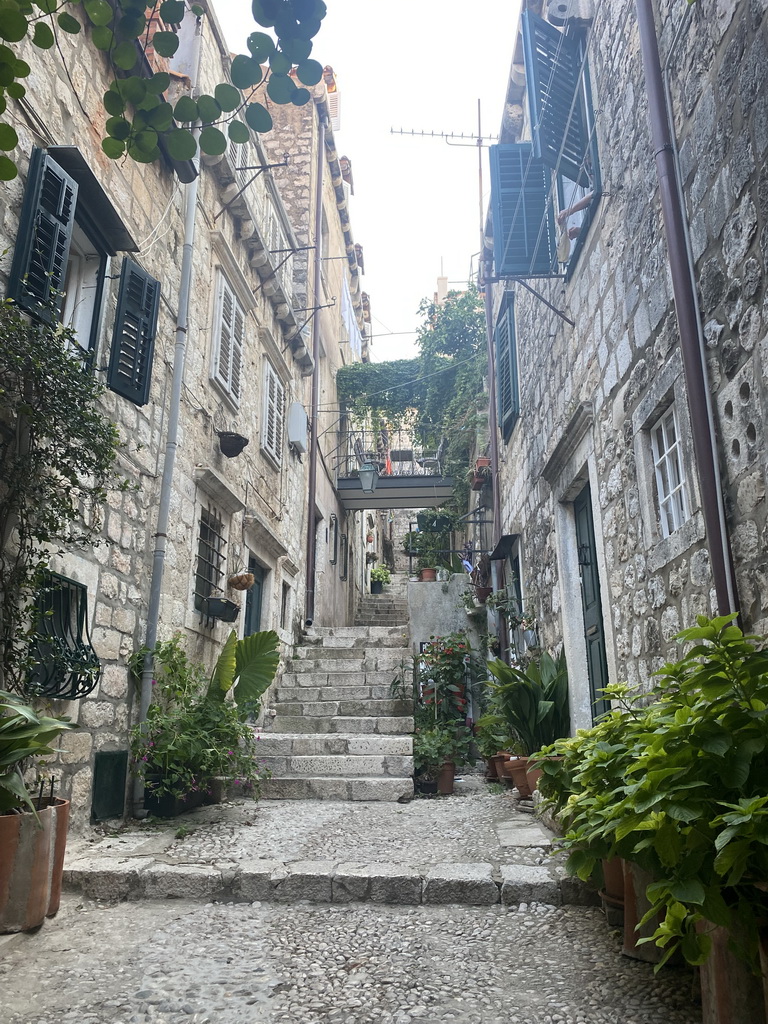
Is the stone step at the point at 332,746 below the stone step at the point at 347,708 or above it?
below

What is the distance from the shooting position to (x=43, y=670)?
12.9 ft

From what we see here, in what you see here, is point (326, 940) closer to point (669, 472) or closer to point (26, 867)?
point (26, 867)

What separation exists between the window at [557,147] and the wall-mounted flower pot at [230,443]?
280 centimetres

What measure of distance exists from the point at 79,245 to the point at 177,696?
313 cm

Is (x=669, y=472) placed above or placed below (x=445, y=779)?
above

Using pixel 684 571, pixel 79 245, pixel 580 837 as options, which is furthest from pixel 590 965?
pixel 79 245

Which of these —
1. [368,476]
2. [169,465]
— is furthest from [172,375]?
[368,476]

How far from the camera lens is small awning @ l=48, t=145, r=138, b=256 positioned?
4.22 m

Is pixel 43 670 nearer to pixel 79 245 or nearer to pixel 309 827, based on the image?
pixel 309 827

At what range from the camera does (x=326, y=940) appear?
3029 mm

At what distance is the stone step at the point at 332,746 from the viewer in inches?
267

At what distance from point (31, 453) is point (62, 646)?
1.05m

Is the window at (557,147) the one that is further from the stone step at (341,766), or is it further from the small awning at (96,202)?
the stone step at (341,766)

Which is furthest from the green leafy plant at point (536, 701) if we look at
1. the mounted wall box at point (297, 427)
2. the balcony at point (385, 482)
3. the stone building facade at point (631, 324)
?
the balcony at point (385, 482)
